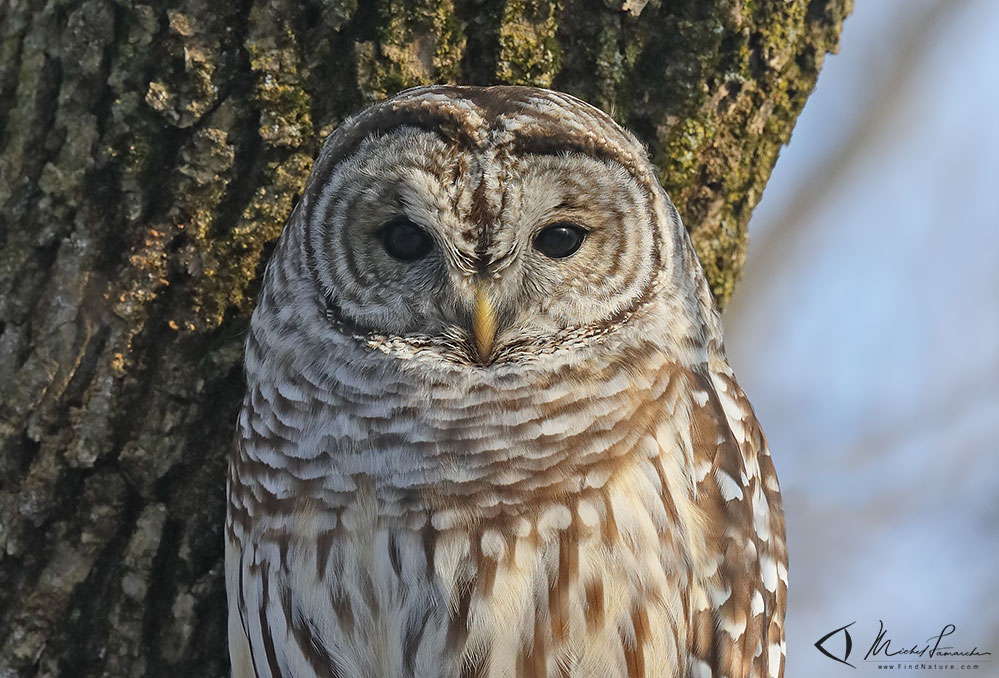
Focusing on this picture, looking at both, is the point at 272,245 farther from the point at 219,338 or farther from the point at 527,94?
the point at 527,94

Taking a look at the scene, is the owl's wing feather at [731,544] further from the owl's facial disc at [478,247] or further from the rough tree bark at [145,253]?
the rough tree bark at [145,253]

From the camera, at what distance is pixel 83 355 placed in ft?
7.63

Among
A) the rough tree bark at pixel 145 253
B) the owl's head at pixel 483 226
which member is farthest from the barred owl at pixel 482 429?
the rough tree bark at pixel 145 253

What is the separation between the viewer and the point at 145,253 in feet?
7.67

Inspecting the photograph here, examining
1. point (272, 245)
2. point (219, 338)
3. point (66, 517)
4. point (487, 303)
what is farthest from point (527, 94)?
point (66, 517)

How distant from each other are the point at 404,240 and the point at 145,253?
2.17 ft

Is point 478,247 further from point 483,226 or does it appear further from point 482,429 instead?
point 482,429

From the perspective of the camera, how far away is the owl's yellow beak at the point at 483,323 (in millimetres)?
2133

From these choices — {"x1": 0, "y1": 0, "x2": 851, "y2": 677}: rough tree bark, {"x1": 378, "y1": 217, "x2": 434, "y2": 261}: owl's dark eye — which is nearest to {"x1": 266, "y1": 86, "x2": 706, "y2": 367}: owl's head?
{"x1": 378, "y1": 217, "x2": 434, "y2": 261}: owl's dark eye

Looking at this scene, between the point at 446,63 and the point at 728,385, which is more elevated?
the point at 446,63

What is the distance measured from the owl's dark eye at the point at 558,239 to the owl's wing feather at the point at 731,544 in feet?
1.52

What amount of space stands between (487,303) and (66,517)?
1.15 m

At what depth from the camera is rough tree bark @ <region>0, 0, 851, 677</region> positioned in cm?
232

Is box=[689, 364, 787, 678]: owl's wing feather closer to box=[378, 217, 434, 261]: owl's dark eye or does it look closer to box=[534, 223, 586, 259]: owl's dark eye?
box=[534, 223, 586, 259]: owl's dark eye
